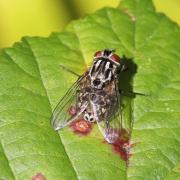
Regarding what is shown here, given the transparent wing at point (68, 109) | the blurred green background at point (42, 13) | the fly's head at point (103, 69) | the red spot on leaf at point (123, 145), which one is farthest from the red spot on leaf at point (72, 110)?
the blurred green background at point (42, 13)

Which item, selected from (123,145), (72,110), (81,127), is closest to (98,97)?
(72,110)

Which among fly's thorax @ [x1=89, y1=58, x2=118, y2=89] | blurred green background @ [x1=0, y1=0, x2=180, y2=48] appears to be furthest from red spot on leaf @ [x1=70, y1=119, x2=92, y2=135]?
blurred green background @ [x1=0, y1=0, x2=180, y2=48]

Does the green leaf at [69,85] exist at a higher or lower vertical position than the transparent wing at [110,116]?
higher

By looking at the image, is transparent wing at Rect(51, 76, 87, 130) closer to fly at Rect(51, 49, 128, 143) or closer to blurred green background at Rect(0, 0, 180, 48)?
fly at Rect(51, 49, 128, 143)

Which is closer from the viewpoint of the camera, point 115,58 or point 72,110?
point 72,110

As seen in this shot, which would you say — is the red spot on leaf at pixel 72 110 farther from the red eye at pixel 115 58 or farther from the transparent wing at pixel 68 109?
the red eye at pixel 115 58

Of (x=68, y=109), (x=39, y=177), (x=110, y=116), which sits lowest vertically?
(x=110, y=116)

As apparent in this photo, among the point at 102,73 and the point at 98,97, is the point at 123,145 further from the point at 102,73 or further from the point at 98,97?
the point at 102,73

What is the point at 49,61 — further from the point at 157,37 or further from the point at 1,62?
the point at 157,37
